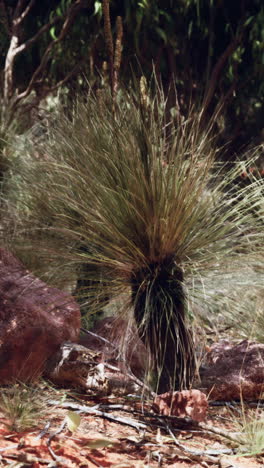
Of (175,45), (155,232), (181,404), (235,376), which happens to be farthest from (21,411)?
(175,45)

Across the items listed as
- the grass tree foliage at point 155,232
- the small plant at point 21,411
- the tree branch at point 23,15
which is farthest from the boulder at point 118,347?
the tree branch at point 23,15

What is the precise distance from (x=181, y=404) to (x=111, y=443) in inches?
14.9

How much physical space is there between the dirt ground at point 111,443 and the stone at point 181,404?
0.04 metres

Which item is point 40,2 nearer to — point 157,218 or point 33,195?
point 33,195

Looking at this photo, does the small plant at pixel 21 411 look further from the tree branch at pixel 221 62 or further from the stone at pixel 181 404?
the tree branch at pixel 221 62

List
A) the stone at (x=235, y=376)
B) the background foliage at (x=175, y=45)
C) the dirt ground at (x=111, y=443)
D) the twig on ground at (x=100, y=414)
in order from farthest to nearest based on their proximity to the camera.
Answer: the background foliage at (x=175, y=45), the stone at (x=235, y=376), the twig on ground at (x=100, y=414), the dirt ground at (x=111, y=443)

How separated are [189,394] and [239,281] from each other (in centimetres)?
45

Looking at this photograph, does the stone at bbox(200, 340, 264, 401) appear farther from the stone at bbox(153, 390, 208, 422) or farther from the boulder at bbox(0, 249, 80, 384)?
the boulder at bbox(0, 249, 80, 384)

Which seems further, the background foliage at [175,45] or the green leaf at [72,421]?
the background foliage at [175,45]

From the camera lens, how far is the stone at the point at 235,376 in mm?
2633

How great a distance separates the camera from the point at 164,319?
224cm

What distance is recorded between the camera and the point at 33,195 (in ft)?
9.29

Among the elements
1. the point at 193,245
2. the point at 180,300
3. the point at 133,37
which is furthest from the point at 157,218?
the point at 133,37

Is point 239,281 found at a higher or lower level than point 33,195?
A: lower
